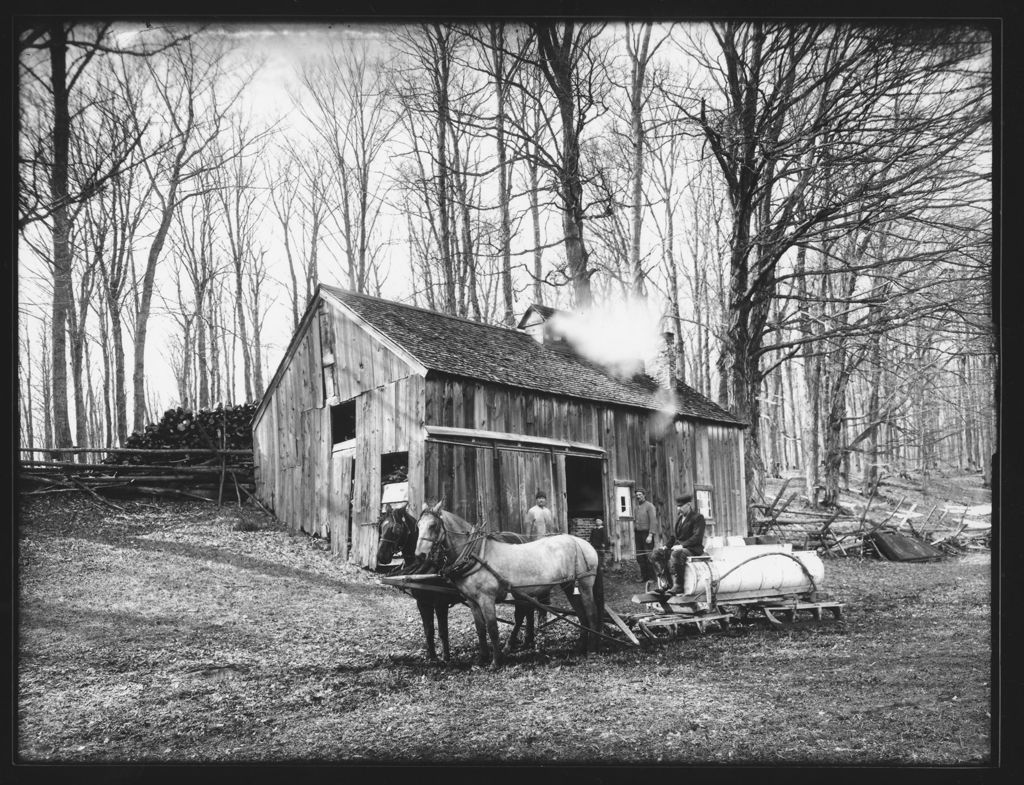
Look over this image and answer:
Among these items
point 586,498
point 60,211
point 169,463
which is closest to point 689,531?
point 586,498

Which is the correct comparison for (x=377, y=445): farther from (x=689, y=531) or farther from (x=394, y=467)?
(x=689, y=531)

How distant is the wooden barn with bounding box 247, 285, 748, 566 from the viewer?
29.2 ft

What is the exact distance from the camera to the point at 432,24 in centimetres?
510

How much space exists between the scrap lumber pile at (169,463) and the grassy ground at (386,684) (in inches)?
12.4

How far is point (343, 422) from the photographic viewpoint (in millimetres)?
9922

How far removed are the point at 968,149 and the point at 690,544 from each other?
503 cm

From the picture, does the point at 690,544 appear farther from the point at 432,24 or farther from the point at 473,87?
the point at 432,24

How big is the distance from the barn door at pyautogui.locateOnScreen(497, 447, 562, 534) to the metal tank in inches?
103

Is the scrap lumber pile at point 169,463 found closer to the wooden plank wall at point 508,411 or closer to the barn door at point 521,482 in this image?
the wooden plank wall at point 508,411

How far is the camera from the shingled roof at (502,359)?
9000mm

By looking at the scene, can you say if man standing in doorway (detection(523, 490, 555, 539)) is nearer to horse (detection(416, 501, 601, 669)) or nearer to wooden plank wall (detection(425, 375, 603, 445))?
wooden plank wall (detection(425, 375, 603, 445))

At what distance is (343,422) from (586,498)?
4228 mm

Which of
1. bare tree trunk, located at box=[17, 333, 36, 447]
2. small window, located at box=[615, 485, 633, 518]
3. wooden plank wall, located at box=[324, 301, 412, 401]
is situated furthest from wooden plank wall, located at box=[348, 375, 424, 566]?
bare tree trunk, located at box=[17, 333, 36, 447]

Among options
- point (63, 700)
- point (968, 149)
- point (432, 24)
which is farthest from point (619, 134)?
point (63, 700)
